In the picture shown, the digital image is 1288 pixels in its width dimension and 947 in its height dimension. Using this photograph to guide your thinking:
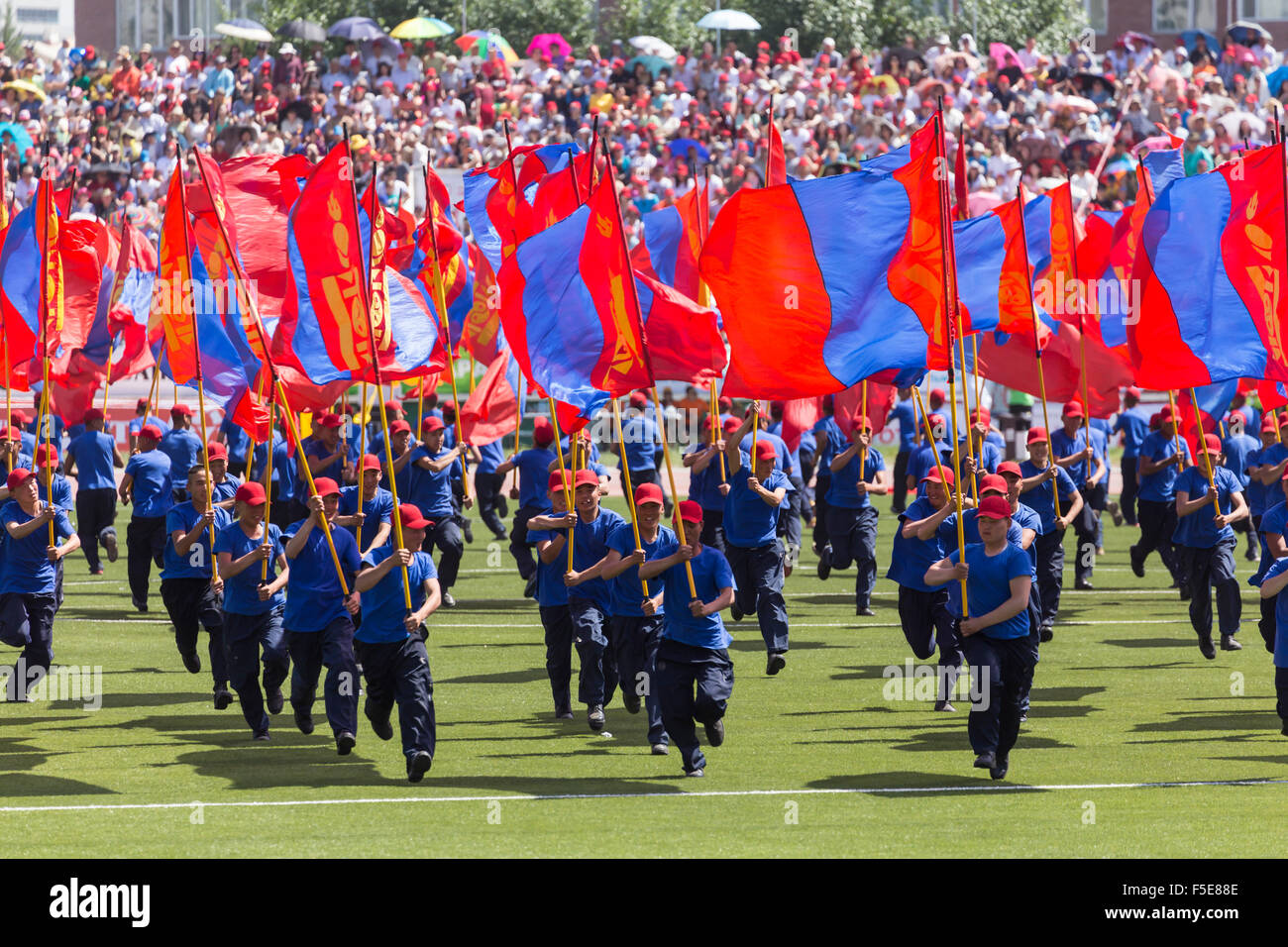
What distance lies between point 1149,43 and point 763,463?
29757mm

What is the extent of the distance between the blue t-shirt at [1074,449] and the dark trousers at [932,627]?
17.2ft

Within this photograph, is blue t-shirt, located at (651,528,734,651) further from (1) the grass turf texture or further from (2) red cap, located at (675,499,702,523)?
(1) the grass turf texture

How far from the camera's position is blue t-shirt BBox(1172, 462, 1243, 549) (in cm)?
1745

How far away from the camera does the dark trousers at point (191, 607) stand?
640 inches

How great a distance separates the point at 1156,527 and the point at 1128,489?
5.82 metres

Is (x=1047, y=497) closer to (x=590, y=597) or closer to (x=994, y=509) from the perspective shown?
(x=590, y=597)

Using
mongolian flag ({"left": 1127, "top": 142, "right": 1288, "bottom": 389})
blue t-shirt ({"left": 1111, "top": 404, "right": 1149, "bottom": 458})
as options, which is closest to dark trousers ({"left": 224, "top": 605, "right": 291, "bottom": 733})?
mongolian flag ({"left": 1127, "top": 142, "right": 1288, "bottom": 389})

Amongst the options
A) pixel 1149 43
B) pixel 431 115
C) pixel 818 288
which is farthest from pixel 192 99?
pixel 818 288

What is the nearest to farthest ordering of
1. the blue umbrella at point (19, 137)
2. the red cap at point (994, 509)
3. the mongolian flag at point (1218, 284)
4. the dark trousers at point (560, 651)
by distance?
the red cap at point (994, 509)
the dark trousers at point (560, 651)
the mongolian flag at point (1218, 284)
the blue umbrella at point (19, 137)

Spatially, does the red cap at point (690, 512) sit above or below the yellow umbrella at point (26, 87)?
below

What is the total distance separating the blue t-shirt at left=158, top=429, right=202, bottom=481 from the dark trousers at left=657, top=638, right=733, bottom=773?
377 inches

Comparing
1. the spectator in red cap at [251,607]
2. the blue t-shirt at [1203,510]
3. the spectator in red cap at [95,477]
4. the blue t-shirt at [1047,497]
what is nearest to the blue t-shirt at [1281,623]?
the blue t-shirt at [1203,510]

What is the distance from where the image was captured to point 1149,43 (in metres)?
44.7

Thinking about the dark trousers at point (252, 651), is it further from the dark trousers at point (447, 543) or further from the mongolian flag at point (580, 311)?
the dark trousers at point (447, 543)
